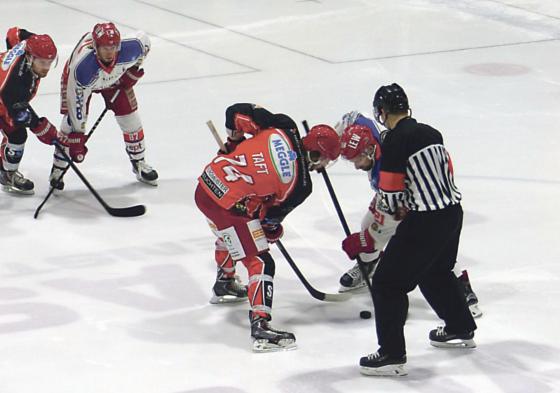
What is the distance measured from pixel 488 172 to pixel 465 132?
823 mm

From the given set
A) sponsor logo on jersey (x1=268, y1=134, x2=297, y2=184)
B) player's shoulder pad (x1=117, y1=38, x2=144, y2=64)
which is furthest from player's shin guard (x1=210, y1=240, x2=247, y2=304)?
player's shoulder pad (x1=117, y1=38, x2=144, y2=64)

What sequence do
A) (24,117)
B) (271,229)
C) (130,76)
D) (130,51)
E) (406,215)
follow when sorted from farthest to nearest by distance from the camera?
(130,76) → (130,51) → (24,117) → (271,229) → (406,215)

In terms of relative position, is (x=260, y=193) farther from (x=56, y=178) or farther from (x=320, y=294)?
(x=56, y=178)

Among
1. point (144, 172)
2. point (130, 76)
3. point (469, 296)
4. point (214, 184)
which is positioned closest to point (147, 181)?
point (144, 172)

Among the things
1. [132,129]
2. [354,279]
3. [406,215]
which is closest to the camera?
[406,215]

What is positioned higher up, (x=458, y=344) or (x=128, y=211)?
(x=458, y=344)

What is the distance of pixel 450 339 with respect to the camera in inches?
188

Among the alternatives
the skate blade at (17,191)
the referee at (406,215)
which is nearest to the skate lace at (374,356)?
the referee at (406,215)

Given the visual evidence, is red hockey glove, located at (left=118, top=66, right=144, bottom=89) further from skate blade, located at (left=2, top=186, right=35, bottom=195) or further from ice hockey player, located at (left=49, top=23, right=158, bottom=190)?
skate blade, located at (left=2, top=186, right=35, bottom=195)

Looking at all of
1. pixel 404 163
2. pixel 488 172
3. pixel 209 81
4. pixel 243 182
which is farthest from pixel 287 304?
pixel 209 81

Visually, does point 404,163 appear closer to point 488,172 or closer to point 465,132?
point 488,172

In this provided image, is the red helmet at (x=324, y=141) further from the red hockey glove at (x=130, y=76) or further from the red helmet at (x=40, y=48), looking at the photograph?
the red hockey glove at (x=130, y=76)

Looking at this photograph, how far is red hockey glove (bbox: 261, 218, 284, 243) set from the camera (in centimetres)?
500

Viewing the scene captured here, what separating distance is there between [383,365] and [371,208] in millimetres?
922
